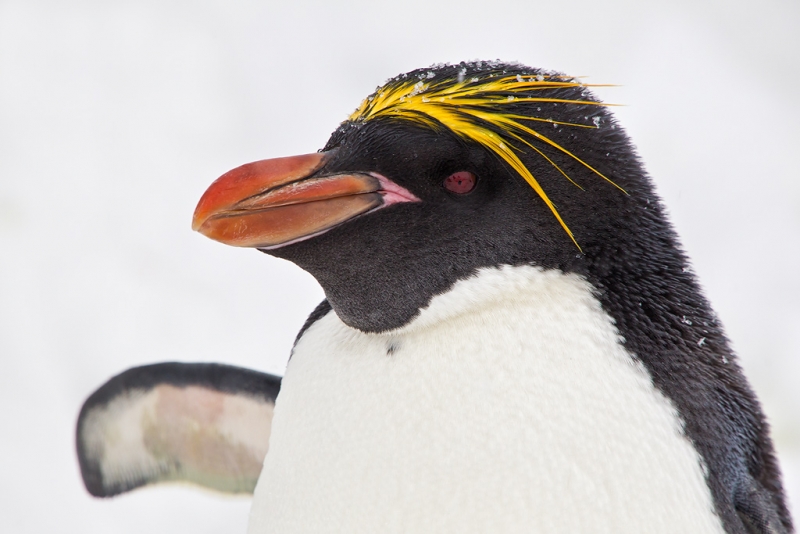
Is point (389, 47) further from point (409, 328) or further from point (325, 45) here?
point (409, 328)

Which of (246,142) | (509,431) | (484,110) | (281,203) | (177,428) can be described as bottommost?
(177,428)

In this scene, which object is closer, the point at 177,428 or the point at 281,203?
the point at 281,203

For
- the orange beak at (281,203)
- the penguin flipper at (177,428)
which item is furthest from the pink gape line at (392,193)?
the penguin flipper at (177,428)

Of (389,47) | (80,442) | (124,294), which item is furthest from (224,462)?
(389,47)

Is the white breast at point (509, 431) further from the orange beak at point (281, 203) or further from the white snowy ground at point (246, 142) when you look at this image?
the white snowy ground at point (246, 142)

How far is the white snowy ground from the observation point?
2.55 m

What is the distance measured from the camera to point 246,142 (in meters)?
3.05

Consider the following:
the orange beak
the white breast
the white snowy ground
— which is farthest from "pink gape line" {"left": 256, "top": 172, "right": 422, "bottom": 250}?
the white snowy ground

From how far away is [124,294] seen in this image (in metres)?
2.65

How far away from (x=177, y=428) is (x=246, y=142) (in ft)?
5.18

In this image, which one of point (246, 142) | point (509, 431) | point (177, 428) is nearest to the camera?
point (509, 431)

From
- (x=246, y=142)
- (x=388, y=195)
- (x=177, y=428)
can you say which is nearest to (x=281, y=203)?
(x=388, y=195)

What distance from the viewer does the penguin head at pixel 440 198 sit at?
3.03ft

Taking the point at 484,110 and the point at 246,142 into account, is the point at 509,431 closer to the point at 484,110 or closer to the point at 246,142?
the point at 484,110
